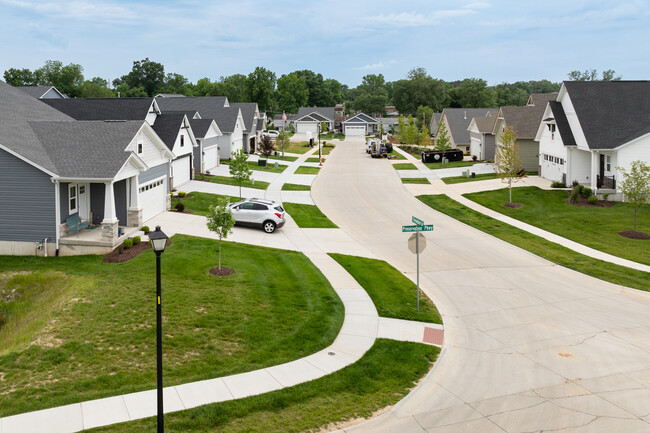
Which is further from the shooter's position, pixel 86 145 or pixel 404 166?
pixel 404 166

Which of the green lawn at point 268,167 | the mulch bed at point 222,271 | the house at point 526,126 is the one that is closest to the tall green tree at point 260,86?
the green lawn at point 268,167

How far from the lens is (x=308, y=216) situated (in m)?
33.1

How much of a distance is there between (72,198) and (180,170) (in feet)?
50.6

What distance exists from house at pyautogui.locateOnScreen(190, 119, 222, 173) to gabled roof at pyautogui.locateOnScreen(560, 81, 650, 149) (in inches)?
1201

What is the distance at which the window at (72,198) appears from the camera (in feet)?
78.7

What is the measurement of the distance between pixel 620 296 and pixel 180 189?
29104 millimetres

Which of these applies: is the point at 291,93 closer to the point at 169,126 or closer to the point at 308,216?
the point at 169,126

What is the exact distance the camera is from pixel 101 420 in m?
10.1

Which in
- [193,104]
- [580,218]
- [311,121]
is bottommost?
[580,218]

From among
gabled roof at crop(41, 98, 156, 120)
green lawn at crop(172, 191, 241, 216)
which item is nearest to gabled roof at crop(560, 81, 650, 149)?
green lawn at crop(172, 191, 241, 216)

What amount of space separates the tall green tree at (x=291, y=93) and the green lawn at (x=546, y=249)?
103 metres

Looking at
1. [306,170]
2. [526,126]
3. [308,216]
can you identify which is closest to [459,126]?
[526,126]

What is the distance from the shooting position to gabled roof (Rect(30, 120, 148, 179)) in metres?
23.1

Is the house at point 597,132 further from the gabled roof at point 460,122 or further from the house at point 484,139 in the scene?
the gabled roof at point 460,122
